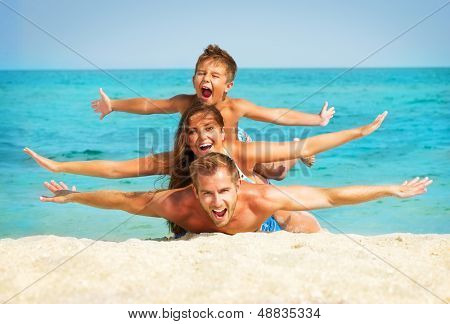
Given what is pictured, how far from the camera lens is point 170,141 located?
27.9 feet

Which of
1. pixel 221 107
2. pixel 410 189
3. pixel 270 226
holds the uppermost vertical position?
pixel 221 107

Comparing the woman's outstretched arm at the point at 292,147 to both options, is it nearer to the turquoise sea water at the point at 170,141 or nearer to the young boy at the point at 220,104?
the young boy at the point at 220,104

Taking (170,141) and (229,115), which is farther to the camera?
(170,141)

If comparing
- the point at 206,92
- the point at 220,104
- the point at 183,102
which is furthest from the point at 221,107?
the point at 183,102

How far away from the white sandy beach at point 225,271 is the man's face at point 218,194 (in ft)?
0.60

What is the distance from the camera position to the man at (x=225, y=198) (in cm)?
442

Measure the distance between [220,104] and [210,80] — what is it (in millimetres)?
278

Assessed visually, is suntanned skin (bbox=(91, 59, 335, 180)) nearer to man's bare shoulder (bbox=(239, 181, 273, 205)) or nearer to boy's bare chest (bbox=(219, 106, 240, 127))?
boy's bare chest (bbox=(219, 106, 240, 127))

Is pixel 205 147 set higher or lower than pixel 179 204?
higher

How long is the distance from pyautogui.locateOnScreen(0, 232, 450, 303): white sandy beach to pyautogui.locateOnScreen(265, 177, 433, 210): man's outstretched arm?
244 mm

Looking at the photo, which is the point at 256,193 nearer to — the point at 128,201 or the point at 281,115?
the point at 128,201

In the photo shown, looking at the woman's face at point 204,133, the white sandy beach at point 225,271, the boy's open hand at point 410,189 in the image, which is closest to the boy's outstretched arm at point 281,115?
the woman's face at point 204,133

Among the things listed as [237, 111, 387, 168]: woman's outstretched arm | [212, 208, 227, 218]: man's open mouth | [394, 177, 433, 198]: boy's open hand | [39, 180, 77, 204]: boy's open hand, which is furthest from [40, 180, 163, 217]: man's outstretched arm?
[394, 177, 433, 198]: boy's open hand
